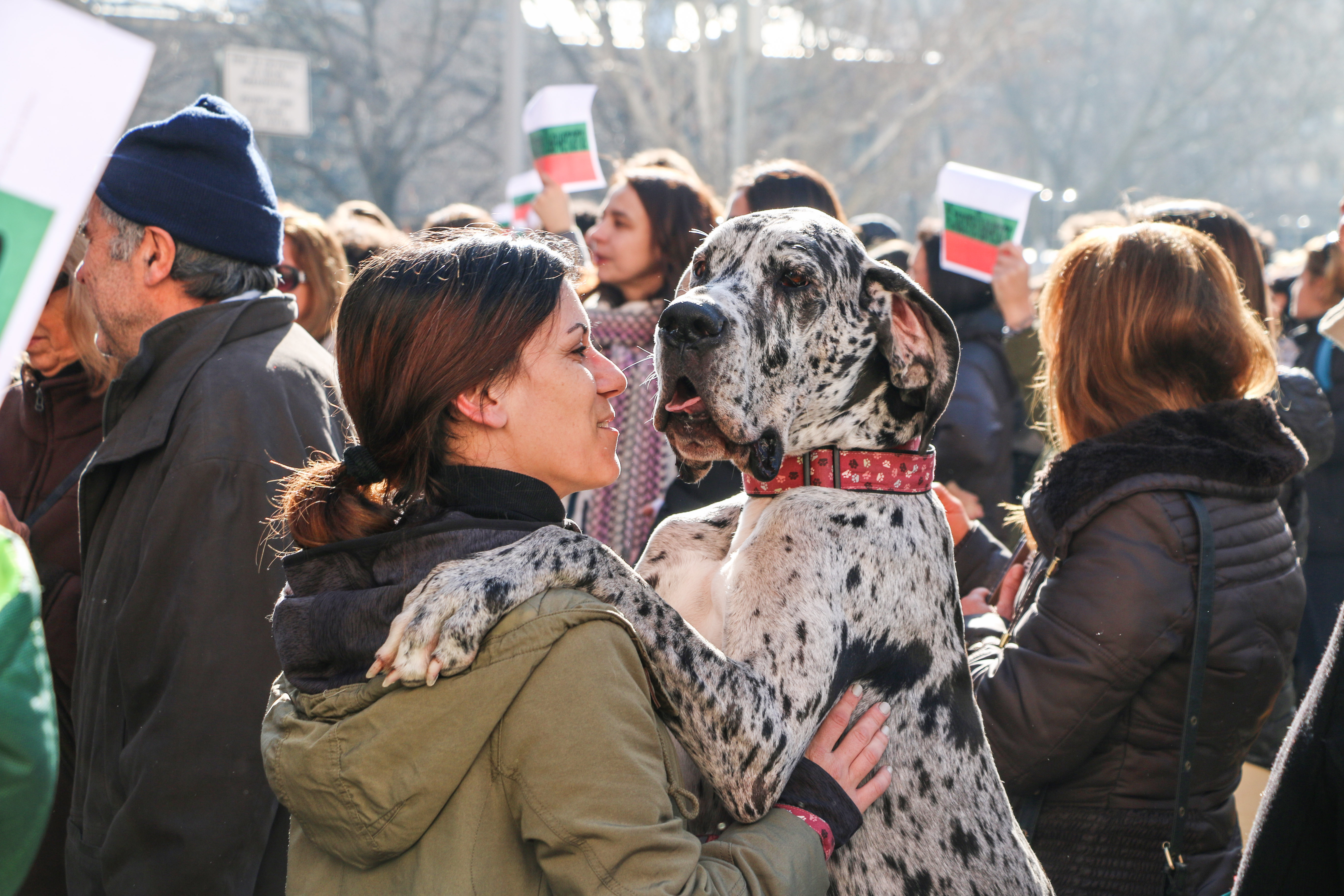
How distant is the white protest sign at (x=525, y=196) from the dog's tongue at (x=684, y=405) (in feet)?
17.8

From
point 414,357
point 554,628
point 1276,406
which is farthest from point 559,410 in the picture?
point 1276,406

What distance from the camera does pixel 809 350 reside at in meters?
2.52

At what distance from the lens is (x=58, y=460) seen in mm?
3590

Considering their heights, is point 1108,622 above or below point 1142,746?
above

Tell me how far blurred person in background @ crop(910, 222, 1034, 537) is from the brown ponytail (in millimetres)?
Answer: 2887

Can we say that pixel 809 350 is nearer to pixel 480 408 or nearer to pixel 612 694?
pixel 480 408

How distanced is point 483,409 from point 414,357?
15 centimetres

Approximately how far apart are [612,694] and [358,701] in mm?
391

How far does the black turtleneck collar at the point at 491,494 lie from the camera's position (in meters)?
1.91

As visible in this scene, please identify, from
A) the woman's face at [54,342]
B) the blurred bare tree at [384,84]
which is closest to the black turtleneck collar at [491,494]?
the woman's face at [54,342]

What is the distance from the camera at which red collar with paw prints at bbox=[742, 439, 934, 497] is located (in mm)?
2420

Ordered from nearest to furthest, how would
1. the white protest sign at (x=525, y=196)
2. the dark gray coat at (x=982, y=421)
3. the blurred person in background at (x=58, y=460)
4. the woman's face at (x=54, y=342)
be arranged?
1. the blurred person in background at (x=58, y=460)
2. the woman's face at (x=54, y=342)
3. the dark gray coat at (x=982, y=421)
4. the white protest sign at (x=525, y=196)

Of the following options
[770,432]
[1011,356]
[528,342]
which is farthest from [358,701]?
[1011,356]

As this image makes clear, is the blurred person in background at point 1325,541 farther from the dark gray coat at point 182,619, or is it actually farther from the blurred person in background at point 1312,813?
the dark gray coat at point 182,619
